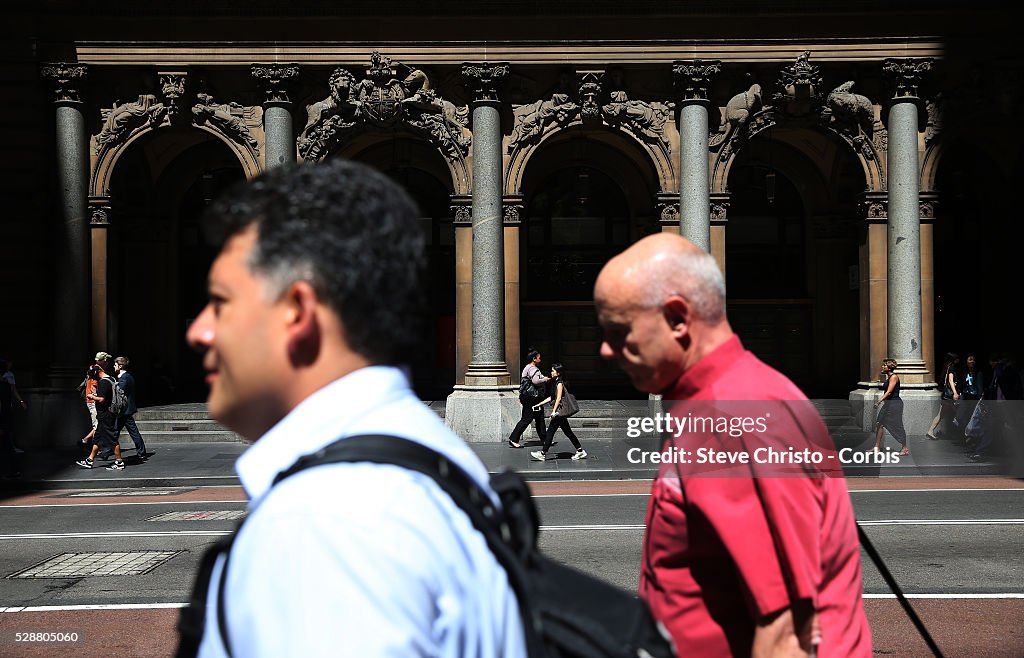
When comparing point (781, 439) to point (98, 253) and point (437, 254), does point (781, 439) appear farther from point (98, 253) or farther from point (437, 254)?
point (437, 254)

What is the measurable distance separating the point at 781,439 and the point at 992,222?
24849mm

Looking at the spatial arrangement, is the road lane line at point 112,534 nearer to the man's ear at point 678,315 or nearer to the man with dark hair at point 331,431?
the man's ear at point 678,315

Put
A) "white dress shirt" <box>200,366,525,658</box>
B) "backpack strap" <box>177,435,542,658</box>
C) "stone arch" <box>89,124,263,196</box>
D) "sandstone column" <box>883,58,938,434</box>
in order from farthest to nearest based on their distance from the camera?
"stone arch" <box>89,124,263,196</box>
"sandstone column" <box>883,58,938,434</box>
"backpack strap" <box>177,435,542,658</box>
"white dress shirt" <box>200,366,525,658</box>

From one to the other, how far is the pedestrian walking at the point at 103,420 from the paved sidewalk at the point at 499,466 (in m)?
0.22

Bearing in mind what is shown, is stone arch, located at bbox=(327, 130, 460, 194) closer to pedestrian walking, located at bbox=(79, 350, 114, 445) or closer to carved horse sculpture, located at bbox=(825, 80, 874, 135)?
carved horse sculpture, located at bbox=(825, 80, 874, 135)

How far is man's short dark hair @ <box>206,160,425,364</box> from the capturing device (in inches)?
56.3

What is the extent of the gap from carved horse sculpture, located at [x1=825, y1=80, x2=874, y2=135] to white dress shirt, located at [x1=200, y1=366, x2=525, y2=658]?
2195 cm

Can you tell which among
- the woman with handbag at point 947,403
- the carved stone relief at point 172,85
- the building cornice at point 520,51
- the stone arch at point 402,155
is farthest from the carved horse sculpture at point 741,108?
the carved stone relief at point 172,85

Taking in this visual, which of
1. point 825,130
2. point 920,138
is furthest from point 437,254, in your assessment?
point 920,138

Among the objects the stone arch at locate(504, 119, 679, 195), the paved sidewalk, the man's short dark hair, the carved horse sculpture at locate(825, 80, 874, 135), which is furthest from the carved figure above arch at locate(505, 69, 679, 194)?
the man's short dark hair

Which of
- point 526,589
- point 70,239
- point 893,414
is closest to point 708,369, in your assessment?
point 526,589

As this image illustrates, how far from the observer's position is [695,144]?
21453mm

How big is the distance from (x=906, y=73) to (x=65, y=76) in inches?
662

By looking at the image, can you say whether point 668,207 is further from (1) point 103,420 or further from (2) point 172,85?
(1) point 103,420
